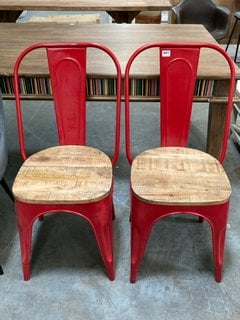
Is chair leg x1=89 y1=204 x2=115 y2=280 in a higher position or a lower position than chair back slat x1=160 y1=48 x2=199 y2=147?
lower

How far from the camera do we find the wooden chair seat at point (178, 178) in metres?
1.13

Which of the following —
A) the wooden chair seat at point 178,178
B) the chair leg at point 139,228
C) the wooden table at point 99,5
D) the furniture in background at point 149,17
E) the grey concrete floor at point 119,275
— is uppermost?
the wooden table at point 99,5

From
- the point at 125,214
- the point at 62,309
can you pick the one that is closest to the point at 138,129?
the point at 125,214

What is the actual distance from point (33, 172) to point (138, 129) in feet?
4.63

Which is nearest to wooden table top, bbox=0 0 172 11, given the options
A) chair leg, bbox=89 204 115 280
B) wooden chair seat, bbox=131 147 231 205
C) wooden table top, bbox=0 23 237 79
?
wooden table top, bbox=0 23 237 79

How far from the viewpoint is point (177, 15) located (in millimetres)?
Answer: 3629

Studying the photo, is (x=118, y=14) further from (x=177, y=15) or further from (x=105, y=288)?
(x=105, y=288)

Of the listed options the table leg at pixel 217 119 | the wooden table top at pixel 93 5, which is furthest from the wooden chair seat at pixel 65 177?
the wooden table top at pixel 93 5

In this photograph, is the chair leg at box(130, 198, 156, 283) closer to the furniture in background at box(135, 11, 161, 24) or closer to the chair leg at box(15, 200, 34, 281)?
the chair leg at box(15, 200, 34, 281)

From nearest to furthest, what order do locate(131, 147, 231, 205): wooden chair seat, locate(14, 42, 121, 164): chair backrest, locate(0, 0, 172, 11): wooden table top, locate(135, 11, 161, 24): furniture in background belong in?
locate(131, 147, 231, 205): wooden chair seat, locate(14, 42, 121, 164): chair backrest, locate(0, 0, 172, 11): wooden table top, locate(135, 11, 161, 24): furniture in background

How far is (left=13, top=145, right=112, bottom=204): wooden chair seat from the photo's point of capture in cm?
114

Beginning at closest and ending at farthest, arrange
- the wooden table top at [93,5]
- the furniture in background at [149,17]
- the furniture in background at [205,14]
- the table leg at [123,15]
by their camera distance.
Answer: the wooden table top at [93,5], the table leg at [123,15], the furniture in background at [205,14], the furniture in background at [149,17]

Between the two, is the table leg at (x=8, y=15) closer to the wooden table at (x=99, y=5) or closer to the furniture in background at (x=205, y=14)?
the wooden table at (x=99, y=5)

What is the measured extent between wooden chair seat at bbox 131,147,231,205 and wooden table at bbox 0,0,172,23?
1885 mm
